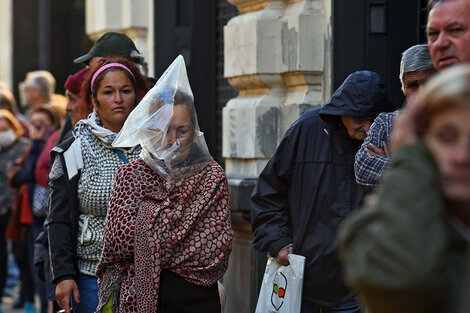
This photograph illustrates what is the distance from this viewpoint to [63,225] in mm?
5383

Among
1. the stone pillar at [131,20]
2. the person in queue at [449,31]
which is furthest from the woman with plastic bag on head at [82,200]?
the stone pillar at [131,20]

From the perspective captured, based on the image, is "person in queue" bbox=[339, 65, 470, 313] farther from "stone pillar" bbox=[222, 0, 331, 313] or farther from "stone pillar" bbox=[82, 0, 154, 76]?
"stone pillar" bbox=[82, 0, 154, 76]

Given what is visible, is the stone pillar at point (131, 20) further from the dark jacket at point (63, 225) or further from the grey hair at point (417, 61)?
the grey hair at point (417, 61)

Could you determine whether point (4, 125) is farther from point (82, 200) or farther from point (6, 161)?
point (82, 200)

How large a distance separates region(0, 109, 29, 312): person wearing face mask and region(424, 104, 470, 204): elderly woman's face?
836 cm

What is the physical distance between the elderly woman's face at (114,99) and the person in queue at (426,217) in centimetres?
335

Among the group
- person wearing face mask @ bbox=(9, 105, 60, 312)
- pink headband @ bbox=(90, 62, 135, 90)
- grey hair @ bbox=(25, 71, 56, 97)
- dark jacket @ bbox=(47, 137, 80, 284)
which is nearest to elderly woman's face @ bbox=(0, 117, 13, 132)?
grey hair @ bbox=(25, 71, 56, 97)

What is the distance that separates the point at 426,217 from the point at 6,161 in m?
8.63

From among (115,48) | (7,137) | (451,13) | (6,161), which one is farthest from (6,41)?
(451,13)

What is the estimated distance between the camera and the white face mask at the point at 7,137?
1060 cm

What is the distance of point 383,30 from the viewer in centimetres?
662

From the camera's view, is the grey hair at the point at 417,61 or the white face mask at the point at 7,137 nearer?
the grey hair at the point at 417,61

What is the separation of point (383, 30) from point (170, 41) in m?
3.56

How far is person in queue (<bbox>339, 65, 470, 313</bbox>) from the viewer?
225 centimetres
